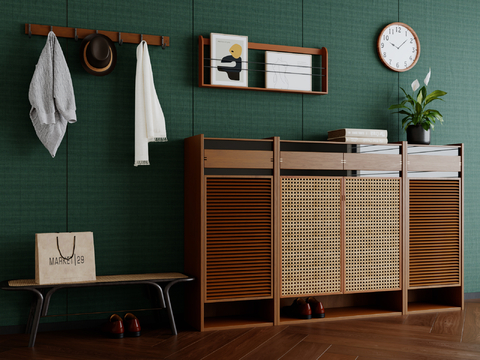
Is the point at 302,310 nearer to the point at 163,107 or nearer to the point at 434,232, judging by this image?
the point at 434,232

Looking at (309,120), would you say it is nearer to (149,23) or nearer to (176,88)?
(176,88)

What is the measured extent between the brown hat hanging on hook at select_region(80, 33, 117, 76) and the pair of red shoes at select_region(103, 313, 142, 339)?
1747mm

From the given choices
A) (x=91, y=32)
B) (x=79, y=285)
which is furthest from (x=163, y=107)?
(x=79, y=285)

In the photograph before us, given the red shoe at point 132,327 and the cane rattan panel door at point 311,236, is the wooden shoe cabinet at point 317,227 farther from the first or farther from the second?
the red shoe at point 132,327

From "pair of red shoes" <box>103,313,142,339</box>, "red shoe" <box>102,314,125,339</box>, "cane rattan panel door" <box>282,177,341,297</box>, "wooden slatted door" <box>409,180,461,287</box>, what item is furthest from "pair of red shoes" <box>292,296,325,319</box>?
"red shoe" <box>102,314,125,339</box>

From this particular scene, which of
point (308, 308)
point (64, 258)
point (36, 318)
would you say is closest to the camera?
point (36, 318)

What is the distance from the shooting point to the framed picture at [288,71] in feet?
13.3

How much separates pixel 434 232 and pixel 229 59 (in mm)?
2202

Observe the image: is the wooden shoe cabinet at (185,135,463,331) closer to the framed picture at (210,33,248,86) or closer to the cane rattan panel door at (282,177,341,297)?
the cane rattan panel door at (282,177,341,297)

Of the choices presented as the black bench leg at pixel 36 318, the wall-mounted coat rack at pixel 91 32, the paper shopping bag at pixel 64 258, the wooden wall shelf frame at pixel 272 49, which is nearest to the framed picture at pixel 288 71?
the wooden wall shelf frame at pixel 272 49

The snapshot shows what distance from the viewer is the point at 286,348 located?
310 centimetres

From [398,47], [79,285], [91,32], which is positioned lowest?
[79,285]

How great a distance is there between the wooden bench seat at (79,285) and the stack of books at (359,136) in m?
1.60

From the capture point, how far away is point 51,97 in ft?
11.0
